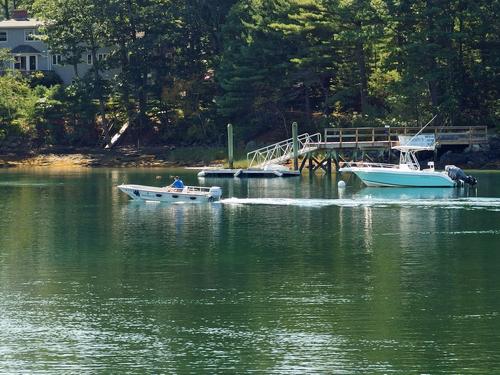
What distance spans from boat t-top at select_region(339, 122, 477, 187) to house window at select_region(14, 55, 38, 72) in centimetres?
5556

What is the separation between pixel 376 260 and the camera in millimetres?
45562

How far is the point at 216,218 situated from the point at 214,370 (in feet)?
106

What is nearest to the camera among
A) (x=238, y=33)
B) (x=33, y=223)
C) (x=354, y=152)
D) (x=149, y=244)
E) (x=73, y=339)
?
(x=73, y=339)

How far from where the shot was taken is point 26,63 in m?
126

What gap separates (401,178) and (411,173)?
38.7 inches

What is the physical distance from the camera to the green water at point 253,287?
99.9ft

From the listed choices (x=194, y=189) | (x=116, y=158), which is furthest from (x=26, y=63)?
(x=194, y=189)

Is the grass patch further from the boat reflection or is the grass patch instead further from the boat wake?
the boat wake

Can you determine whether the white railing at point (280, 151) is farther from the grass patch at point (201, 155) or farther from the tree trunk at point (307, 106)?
the tree trunk at point (307, 106)

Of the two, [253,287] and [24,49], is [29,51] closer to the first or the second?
[24,49]

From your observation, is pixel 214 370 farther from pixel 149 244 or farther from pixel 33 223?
pixel 33 223

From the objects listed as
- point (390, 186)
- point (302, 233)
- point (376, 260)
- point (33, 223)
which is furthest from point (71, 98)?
point (376, 260)

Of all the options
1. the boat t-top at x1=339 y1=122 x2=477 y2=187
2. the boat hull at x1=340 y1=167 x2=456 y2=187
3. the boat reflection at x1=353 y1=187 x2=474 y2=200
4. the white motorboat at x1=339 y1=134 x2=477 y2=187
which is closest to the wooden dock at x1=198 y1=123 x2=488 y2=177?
the boat t-top at x1=339 y1=122 x2=477 y2=187

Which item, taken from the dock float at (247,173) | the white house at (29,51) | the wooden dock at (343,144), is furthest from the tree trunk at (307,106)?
the white house at (29,51)
